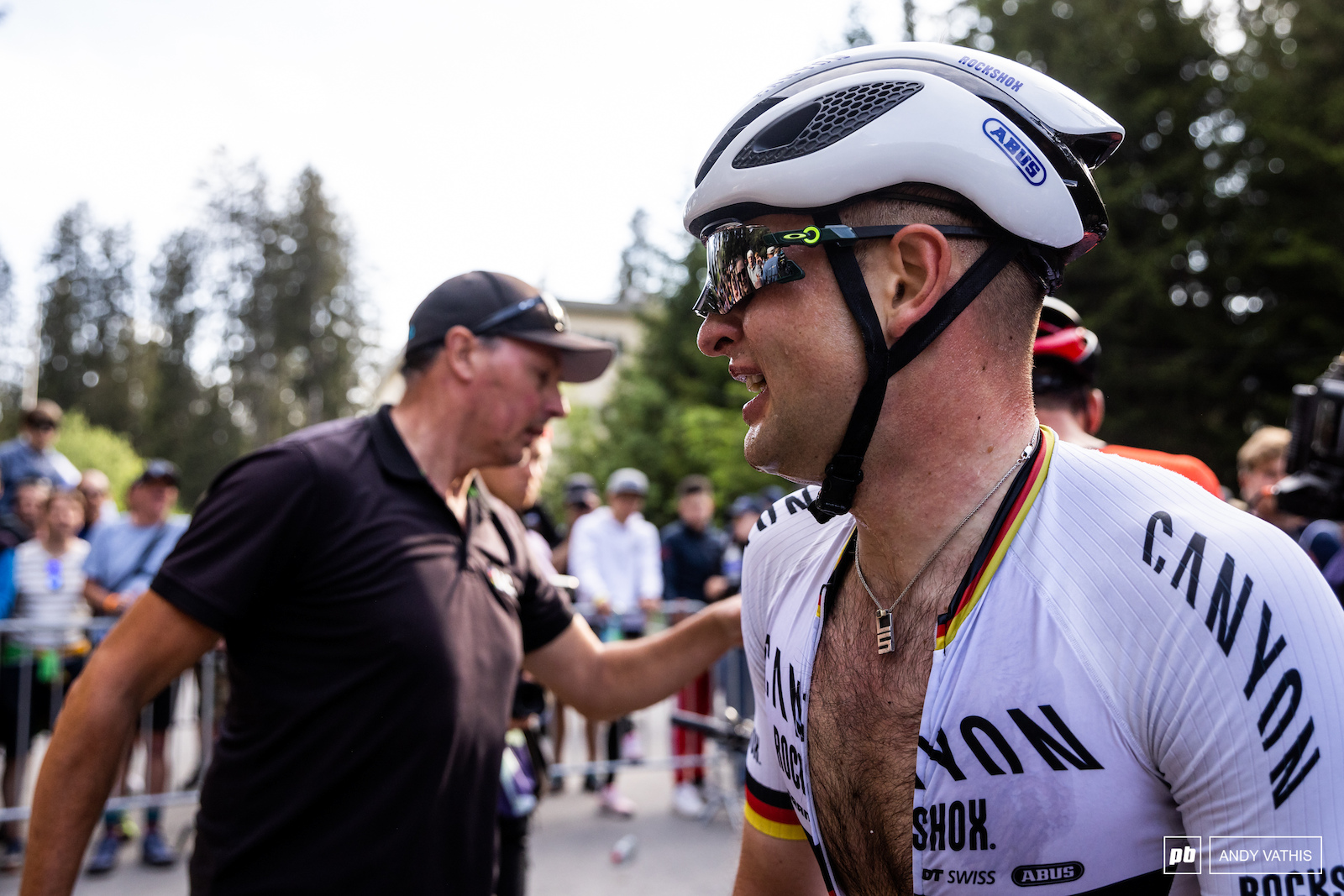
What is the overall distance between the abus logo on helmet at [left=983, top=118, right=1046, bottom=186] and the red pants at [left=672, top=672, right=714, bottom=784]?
6.34 m

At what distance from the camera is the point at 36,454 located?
9.16m

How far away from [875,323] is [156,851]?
6932 millimetres

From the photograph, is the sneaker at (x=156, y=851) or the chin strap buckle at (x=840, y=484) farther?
the sneaker at (x=156, y=851)

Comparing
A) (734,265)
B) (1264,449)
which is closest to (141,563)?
(734,265)

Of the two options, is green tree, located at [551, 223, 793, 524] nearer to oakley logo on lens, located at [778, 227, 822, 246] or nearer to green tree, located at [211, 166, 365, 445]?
green tree, located at [211, 166, 365, 445]

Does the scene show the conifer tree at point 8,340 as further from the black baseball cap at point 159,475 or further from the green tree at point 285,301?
the black baseball cap at point 159,475

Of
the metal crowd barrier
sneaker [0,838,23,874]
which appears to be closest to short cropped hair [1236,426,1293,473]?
the metal crowd barrier

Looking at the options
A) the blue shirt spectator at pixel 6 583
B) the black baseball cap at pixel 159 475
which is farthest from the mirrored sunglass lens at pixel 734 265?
the blue shirt spectator at pixel 6 583

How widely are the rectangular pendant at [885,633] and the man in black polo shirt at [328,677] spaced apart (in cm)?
121

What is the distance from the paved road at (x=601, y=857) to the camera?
19.7 ft

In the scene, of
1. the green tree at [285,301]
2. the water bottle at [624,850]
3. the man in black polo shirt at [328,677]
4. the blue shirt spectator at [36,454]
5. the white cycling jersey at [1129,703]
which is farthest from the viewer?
the green tree at [285,301]

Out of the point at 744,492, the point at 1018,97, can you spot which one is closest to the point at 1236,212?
the point at 744,492

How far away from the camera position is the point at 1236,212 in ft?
75.0

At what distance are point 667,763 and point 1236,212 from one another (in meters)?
22.2
